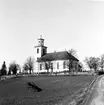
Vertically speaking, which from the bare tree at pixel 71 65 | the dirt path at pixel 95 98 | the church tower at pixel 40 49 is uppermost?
the church tower at pixel 40 49

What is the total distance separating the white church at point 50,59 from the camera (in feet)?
290

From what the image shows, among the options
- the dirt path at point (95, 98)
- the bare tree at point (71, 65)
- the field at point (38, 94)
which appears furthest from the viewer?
the bare tree at point (71, 65)

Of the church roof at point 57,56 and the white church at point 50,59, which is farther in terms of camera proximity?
the white church at point 50,59

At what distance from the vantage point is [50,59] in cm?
9369

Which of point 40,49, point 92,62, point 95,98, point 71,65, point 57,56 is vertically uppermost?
point 40,49

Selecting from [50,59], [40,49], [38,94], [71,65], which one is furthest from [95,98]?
[40,49]

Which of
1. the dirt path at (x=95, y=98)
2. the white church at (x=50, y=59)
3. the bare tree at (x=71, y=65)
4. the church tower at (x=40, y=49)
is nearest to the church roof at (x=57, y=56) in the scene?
the white church at (x=50, y=59)

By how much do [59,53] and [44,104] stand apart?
79774 millimetres

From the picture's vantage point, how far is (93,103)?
14148 mm

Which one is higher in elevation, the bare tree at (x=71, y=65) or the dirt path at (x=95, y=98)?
the bare tree at (x=71, y=65)

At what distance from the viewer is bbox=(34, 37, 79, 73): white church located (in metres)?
88.2

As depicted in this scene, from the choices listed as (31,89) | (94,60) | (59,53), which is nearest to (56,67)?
(59,53)

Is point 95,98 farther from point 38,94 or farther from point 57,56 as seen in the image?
point 57,56

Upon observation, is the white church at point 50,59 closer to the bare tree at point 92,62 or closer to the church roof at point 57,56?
the church roof at point 57,56
